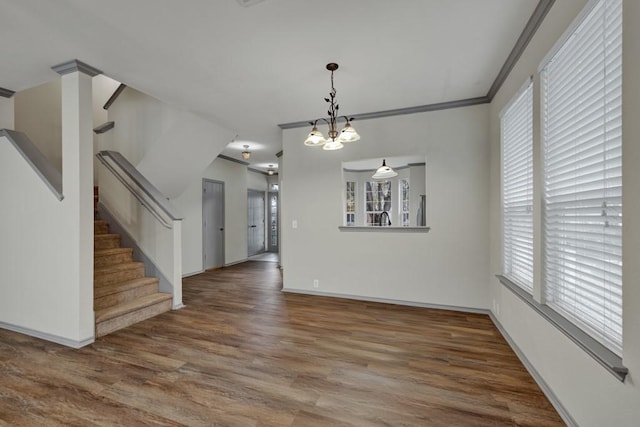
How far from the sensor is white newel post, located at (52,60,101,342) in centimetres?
269

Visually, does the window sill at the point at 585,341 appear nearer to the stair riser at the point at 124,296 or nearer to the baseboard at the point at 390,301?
the baseboard at the point at 390,301

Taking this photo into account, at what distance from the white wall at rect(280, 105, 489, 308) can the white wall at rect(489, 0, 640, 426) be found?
1009 millimetres

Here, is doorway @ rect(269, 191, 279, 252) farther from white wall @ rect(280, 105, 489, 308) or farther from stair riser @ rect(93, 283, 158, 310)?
stair riser @ rect(93, 283, 158, 310)

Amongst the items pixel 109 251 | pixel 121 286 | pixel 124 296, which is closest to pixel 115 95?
pixel 109 251

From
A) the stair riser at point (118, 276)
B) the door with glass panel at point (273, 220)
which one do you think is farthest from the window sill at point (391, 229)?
the door with glass panel at point (273, 220)

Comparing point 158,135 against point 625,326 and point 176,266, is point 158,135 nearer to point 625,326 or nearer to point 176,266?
point 176,266

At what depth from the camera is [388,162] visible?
17.2 ft

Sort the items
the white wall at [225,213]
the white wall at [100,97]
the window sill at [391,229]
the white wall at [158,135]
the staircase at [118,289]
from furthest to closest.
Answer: the white wall at [225,213] → the white wall at [100,97] → the white wall at [158,135] → the window sill at [391,229] → the staircase at [118,289]

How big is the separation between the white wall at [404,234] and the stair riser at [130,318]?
5.76 feet

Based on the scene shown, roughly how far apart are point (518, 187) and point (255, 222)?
7.07 m

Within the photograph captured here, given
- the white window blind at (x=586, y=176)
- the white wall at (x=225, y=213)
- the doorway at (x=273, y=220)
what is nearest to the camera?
the white window blind at (x=586, y=176)

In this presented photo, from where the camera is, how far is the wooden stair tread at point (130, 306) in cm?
305

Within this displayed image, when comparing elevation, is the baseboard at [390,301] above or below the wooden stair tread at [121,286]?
below

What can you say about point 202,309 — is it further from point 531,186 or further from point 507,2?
point 507,2
